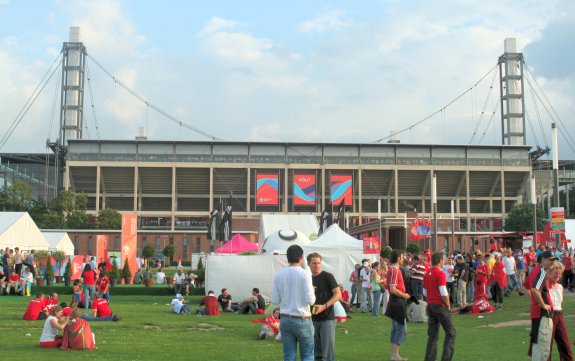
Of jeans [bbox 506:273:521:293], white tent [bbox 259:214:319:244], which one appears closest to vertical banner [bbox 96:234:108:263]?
white tent [bbox 259:214:319:244]

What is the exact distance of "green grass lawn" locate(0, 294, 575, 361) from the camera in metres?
11.5

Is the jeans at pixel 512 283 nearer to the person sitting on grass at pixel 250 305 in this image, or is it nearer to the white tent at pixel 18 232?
the person sitting on grass at pixel 250 305

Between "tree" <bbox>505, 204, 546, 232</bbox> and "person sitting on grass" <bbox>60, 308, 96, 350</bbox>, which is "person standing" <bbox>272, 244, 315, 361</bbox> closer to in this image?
"person sitting on grass" <bbox>60, 308, 96, 350</bbox>

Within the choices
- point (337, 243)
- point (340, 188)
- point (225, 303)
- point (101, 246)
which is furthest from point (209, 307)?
point (340, 188)

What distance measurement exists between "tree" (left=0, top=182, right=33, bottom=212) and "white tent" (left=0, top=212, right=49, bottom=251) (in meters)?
40.2

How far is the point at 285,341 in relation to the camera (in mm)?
7441

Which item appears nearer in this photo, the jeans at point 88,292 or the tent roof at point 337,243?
the jeans at point 88,292

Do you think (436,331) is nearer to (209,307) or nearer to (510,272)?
(209,307)

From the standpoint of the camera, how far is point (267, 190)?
255 feet

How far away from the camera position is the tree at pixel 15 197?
78.1m

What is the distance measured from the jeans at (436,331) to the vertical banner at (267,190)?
220 feet

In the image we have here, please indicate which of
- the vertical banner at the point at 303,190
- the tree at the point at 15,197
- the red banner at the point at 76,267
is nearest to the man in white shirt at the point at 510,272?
the red banner at the point at 76,267

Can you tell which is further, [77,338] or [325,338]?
[77,338]

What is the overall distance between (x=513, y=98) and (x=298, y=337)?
103 meters
